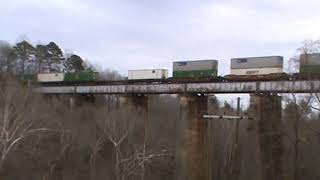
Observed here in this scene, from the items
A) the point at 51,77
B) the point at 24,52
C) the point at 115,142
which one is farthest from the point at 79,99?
the point at 24,52

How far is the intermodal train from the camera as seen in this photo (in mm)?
39928

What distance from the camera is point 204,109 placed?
164 feet

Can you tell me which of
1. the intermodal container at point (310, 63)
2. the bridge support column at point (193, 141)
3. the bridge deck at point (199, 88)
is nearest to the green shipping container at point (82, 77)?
the bridge deck at point (199, 88)

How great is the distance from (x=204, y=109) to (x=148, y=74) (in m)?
8.06

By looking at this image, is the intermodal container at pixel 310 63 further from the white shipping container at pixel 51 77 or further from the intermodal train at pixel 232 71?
the white shipping container at pixel 51 77

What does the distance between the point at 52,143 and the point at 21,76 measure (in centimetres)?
2818

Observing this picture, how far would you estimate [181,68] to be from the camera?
52.6 m

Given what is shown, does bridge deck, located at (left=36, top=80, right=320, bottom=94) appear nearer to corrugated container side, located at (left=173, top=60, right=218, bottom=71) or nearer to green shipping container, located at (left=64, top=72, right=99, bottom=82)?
green shipping container, located at (left=64, top=72, right=99, bottom=82)

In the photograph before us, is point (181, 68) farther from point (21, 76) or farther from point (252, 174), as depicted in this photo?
point (21, 76)

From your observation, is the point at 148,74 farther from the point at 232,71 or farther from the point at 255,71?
the point at 255,71

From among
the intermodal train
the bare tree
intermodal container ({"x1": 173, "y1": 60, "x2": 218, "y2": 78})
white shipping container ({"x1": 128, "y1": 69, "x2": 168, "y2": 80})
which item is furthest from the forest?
intermodal container ({"x1": 173, "y1": 60, "x2": 218, "y2": 78})

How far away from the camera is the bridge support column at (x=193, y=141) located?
47.3m

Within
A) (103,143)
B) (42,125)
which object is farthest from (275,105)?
(42,125)

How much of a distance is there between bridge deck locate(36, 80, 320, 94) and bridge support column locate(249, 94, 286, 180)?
4.01ft
